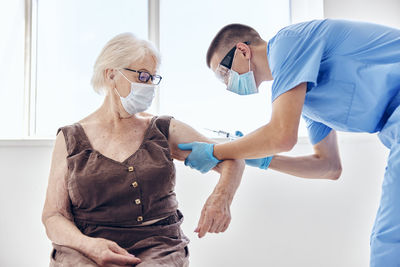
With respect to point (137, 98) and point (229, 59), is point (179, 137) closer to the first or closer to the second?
point (137, 98)

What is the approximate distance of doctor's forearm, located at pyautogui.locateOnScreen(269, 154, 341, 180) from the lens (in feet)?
5.20

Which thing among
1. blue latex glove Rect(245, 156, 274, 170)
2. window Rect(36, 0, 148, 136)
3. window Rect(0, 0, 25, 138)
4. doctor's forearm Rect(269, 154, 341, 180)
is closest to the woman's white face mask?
blue latex glove Rect(245, 156, 274, 170)

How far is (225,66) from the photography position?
1398 millimetres

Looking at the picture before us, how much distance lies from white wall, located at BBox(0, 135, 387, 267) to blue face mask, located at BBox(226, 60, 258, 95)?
28.1 inches

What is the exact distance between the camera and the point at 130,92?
1.41 m

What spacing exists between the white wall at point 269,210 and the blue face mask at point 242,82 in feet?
2.35

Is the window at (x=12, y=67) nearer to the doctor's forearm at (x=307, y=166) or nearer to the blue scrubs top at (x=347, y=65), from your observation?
the doctor's forearm at (x=307, y=166)

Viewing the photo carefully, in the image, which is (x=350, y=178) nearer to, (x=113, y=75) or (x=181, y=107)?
(x=181, y=107)

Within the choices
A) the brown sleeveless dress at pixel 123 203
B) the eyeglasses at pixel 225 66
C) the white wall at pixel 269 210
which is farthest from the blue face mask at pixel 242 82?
the white wall at pixel 269 210

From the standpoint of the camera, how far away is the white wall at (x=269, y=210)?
199 centimetres

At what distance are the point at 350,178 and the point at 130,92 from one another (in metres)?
1.39

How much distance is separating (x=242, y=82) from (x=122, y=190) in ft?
2.09

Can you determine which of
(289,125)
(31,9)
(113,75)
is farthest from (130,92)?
(31,9)

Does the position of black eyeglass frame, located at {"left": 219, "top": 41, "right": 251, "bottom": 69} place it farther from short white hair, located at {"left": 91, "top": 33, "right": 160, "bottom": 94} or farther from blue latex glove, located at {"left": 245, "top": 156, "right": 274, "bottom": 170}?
blue latex glove, located at {"left": 245, "top": 156, "right": 274, "bottom": 170}
